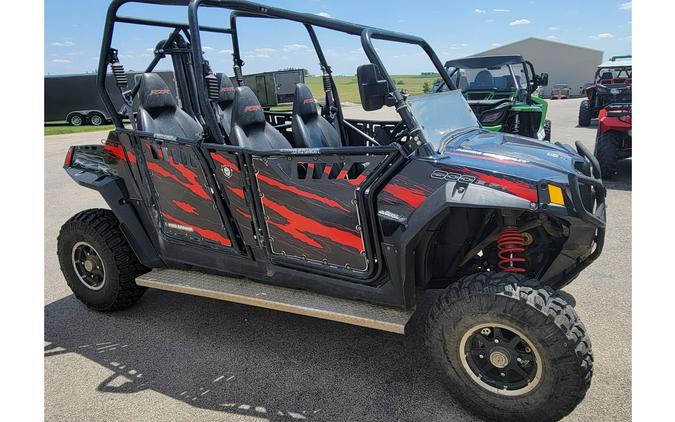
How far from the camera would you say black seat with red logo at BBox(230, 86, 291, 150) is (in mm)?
3447

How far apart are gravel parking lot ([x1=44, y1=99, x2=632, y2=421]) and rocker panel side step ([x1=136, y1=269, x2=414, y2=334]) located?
1.16ft

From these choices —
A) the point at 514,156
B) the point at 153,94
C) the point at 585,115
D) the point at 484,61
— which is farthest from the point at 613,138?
the point at 585,115

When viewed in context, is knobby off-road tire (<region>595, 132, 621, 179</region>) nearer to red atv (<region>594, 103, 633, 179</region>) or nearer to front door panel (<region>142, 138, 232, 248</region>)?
red atv (<region>594, 103, 633, 179</region>)

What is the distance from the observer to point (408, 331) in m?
3.30

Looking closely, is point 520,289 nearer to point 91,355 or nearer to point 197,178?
point 197,178

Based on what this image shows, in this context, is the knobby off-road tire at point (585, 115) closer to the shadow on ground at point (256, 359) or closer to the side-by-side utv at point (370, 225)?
the side-by-side utv at point (370, 225)

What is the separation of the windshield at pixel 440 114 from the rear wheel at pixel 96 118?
22.5 meters

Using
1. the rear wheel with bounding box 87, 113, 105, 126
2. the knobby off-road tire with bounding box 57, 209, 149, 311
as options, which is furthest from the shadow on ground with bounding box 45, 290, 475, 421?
the rear wheel with bounding box 87, 113, 105, 126

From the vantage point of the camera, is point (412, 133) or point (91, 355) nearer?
point (412, 133)

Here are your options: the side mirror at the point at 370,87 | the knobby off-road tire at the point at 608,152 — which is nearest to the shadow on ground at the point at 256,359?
the side mirror at the point at 370,87

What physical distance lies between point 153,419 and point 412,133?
79.4 inches

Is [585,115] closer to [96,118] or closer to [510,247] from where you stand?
[510,247]

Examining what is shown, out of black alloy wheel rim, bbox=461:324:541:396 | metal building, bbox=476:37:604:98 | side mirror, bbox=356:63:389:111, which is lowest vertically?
black alloy wheel rim, bbox=461:324:541:396
